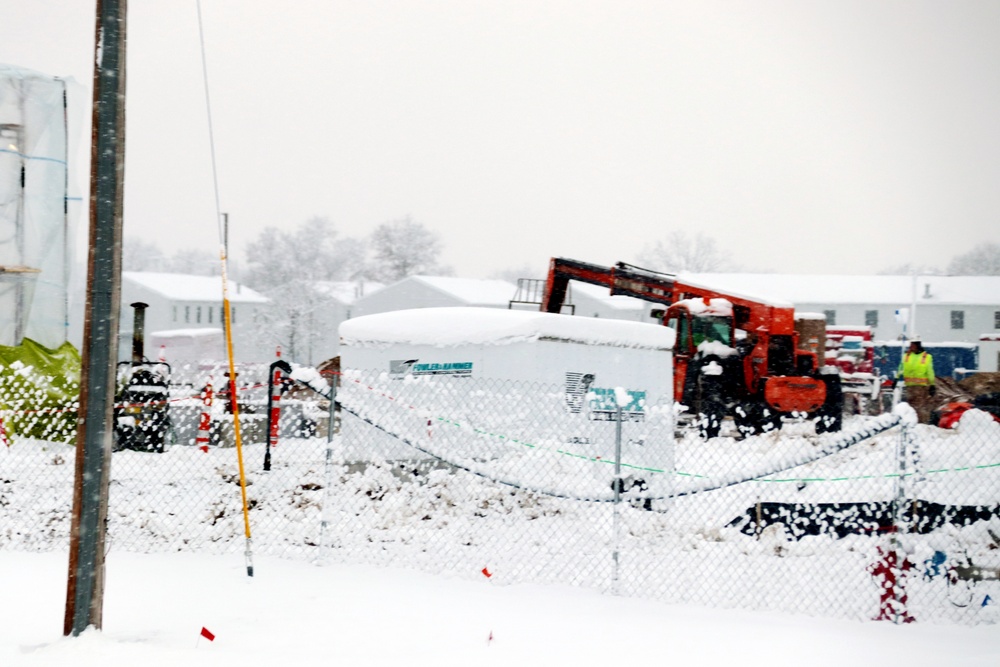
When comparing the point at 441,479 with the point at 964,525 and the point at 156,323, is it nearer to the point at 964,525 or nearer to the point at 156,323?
the point at 964,525

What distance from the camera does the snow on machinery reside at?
17672 millimetres

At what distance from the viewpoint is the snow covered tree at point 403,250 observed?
75000 mm

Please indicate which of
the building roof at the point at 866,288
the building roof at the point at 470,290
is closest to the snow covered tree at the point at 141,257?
the building roof at the point at 470,290

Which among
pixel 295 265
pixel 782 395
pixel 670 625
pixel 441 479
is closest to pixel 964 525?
pixel 670 625

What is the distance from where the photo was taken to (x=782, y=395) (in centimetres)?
1773

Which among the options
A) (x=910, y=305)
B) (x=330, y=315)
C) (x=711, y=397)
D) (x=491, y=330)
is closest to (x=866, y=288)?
(x=910, y=305)

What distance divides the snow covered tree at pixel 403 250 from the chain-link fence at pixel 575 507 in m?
63.4

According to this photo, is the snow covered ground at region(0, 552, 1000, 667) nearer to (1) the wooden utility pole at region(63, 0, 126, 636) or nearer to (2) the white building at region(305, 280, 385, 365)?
(1) the wooden utility pole at region(63, 0, 126, 636)

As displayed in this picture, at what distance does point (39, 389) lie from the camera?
13.3 m

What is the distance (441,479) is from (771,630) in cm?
401

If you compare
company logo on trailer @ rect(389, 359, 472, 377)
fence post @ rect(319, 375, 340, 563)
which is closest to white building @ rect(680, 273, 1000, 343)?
company logo on trailer @ rect(389, 359, 472, 377)

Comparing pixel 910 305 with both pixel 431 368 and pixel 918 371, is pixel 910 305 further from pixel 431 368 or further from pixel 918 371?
pixel 431 368

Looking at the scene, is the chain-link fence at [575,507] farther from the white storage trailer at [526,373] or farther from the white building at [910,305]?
the white building at [910,305]

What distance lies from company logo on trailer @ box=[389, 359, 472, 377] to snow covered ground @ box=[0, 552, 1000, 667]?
3708 millimetres
